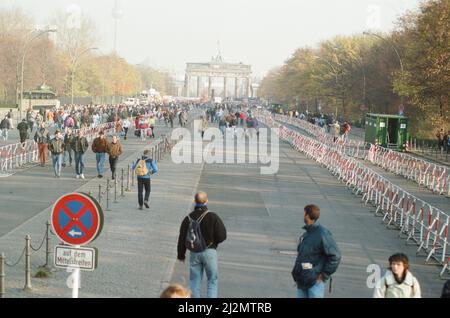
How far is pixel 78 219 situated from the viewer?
9.55m

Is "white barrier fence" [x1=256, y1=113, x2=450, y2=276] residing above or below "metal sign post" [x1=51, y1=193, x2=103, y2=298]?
below

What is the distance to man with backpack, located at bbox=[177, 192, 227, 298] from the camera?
10547 millimetres

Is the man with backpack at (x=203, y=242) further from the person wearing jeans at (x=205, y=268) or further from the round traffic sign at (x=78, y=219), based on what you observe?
the round traffic sign at (x=78, y=219)

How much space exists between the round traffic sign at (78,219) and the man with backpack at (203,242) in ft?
4.72

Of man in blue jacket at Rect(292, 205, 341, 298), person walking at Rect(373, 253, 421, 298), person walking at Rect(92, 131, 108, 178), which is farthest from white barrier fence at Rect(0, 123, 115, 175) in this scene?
person walking at Rect(373, 253, 421, 298)

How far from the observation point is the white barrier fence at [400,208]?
16.8 m

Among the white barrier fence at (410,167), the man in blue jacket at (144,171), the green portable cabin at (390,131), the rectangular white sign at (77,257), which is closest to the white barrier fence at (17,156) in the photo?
the man in blue jacket at (144,171)

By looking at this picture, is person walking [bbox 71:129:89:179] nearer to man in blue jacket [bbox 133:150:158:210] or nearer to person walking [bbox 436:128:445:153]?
man in blue jacket [bbox 133:150:158:210]

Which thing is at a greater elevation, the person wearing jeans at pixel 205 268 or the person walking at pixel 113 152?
the person walking at pixel 113 152

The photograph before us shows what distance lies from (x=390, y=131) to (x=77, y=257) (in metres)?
44.0

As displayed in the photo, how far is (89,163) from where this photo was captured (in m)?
35.1

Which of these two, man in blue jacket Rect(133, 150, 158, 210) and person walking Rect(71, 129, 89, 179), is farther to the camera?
person walking Rect(71, 129, 89, 179)

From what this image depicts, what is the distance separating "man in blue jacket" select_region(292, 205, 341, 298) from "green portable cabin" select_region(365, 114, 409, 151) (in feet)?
140

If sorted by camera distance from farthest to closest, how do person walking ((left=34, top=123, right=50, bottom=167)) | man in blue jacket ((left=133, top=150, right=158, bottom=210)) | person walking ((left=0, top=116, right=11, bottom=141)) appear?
person walking ((left=0, top=116, right=11, bottom=141)) < person walking ((left=34, top=123, right=50, bottom=167)) < man in blue jacket ((left=133, top=150, right=158, bottom=210))
